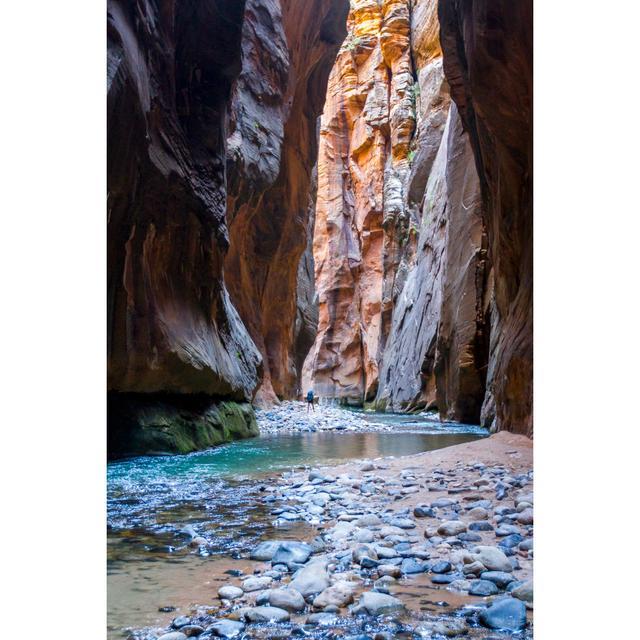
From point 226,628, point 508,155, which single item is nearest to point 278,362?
point 508,155

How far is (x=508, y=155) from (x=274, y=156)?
7.38 meters

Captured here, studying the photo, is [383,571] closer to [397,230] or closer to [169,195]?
[169,195]

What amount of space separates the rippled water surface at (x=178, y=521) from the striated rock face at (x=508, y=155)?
1637mm

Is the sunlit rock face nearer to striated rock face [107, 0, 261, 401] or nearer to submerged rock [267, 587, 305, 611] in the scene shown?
striated rock face [107, 0, 261, 401]

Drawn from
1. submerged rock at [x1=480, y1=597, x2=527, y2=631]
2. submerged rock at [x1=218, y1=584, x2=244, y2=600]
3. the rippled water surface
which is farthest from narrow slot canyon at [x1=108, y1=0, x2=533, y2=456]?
submerged rock at [x1=480, y1=597, x2=527, y2=631]

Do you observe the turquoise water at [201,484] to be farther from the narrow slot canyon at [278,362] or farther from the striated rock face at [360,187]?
the striated rock face at [360,187]

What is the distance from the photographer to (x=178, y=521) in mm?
3096

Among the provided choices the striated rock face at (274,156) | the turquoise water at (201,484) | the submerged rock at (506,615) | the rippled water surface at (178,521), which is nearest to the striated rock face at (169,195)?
the turquoise water at (201,484)

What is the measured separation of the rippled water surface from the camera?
1.97 meters

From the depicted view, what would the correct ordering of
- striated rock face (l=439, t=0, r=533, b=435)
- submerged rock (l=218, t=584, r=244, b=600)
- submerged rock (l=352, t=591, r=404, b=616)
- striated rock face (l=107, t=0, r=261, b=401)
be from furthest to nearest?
1. striated rock face (l=439, t=0, r=533, b=435)
2. striated rock face (l=107, t=0, r=261, b=401)
3. submerged rock (l=218, t=584, r=244, b=600)
4. submerged rock (l=352, t=591, r=404, b=616)

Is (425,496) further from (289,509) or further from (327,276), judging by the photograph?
(327,276)

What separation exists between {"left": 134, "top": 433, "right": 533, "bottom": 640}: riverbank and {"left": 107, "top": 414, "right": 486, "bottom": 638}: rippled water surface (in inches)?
3.7

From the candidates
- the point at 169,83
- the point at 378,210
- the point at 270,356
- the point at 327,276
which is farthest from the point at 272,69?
the point at 327,276
